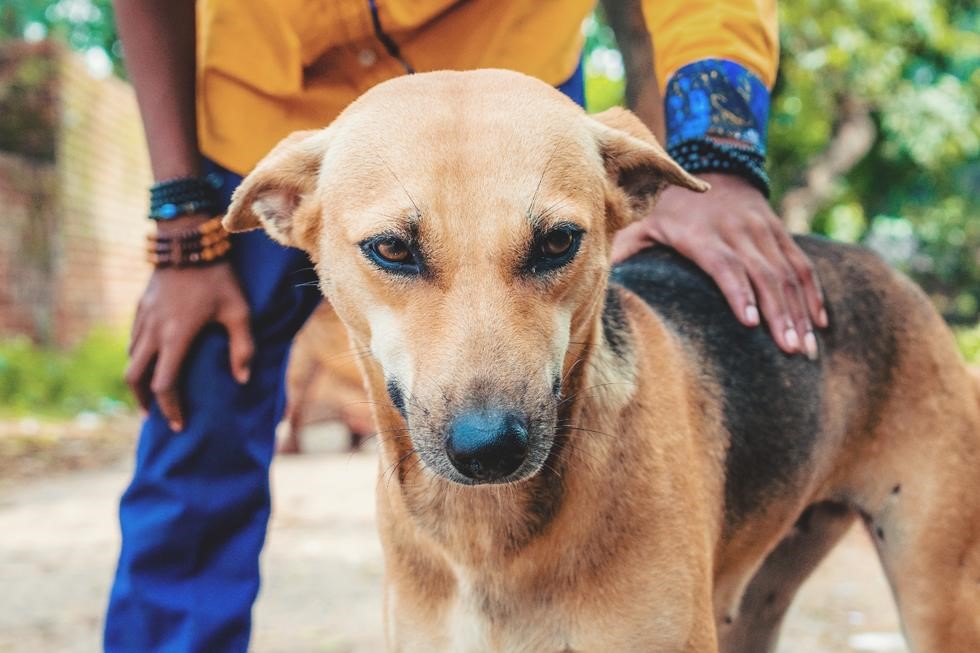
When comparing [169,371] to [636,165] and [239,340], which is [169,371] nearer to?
[239,340]

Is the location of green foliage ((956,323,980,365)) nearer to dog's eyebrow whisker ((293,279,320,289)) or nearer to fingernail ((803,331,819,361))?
fingernail ((803,331,819,361))

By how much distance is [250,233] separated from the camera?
2.69m

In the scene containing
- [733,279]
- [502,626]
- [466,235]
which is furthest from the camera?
[733,279]

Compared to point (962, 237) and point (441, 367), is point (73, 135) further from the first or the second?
point (962, 237)

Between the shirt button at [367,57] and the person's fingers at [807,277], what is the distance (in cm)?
115

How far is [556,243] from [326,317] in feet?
17.1

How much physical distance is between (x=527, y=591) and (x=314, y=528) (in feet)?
13.8

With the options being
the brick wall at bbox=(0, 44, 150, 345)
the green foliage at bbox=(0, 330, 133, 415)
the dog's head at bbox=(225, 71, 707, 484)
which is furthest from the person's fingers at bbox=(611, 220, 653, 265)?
the brick wall at bbox=(0, 44, 150, 345)

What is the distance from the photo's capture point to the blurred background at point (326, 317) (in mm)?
4840

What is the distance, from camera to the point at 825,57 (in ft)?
36.1

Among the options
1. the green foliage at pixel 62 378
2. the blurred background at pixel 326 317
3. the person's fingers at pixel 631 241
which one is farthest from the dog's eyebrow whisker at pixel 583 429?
the green foliage at pixel 62 378

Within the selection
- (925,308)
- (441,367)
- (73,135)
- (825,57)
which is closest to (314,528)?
(925,308)

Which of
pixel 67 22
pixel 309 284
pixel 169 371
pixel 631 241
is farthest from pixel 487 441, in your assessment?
pixel 67 22

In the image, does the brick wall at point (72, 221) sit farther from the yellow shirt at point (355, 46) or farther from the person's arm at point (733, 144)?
the person's arm at point (733, 144)
